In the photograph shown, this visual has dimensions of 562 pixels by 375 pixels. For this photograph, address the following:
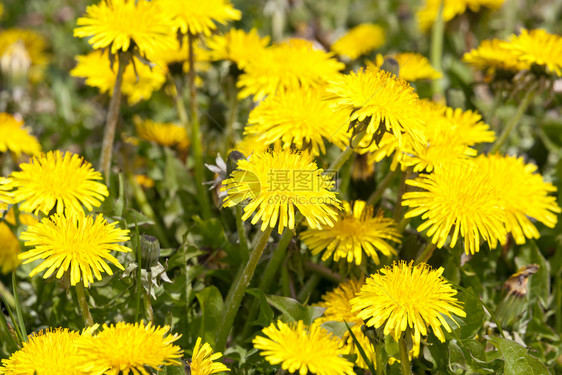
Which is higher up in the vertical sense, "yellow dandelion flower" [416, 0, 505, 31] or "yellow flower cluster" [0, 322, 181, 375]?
"yellow dandelion flower" [416, 0, 505, 31]

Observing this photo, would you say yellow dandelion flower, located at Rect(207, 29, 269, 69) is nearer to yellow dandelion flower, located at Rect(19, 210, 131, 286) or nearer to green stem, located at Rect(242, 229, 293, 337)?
green stem, located at Rect(242, 229, 293, 337)

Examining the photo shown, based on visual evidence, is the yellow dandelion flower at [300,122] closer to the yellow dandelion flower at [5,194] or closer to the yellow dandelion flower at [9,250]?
the yellow dandelion flower at [5,194]

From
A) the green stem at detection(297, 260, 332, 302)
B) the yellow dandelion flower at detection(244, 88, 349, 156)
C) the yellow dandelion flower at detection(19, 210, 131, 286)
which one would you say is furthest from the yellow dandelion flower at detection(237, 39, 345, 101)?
the yellow dandelion flower at detection(19, 210, 131, 286)

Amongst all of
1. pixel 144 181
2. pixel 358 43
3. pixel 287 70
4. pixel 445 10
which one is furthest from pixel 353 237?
pixel 445 10

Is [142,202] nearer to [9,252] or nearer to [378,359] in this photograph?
[9,252]

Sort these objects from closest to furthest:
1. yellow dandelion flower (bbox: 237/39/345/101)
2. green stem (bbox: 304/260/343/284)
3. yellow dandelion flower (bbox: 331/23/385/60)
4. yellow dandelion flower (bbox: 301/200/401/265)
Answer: yellow dandelion flower (bbox: 301/200/401/265)
green stem (bbox: 304/260/343/284)
yellow dandelion flower (bbox: 237/39/345/101)
yellow dandelion flower (bbox: 331/23/385/60)

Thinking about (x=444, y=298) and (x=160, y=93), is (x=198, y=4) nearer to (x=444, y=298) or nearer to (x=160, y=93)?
(x=160, y=93)

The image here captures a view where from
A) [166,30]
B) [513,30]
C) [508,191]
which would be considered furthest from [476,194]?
[513,30]
